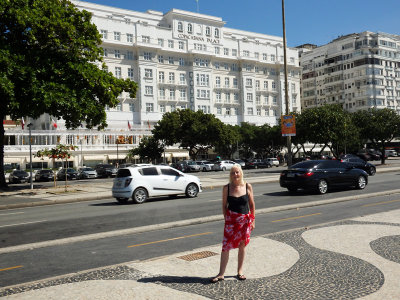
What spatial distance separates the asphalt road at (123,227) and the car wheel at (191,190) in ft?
7.45

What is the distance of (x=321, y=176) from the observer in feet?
59.2

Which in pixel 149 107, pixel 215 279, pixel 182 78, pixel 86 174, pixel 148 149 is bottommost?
pixel 86 174

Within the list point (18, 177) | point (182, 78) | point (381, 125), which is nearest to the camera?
point (18, 177)

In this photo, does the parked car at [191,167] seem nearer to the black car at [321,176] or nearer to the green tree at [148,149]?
the green tree at [148,149]

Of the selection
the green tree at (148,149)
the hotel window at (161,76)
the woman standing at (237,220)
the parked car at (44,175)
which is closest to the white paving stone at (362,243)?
the woman standing at (237,220)

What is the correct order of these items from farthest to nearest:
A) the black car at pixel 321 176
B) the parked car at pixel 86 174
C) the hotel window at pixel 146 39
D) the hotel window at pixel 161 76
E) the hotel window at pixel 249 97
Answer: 1. the hotel window at pixel 249 97
2. the hotel window at pixel 161 76
3. the hotel window at pixel 146 39
4. the parked car at pixel 86 174
5. the black car at pixel 321 176

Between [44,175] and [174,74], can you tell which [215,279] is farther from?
[174,74]

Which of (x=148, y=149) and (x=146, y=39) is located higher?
(x=146, y=39)

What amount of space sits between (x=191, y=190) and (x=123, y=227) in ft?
26.6

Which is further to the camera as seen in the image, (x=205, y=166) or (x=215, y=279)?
(x=205, y=166)

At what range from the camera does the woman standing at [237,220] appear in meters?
5.69

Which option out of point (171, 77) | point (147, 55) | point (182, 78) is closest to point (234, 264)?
point (147, 55)

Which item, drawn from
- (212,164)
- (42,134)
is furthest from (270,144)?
(42,134)

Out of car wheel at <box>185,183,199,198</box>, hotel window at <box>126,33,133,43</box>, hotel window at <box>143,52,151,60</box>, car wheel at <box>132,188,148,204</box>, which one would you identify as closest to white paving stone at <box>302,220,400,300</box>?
car wheel at <box>132,188,148,204</box>
